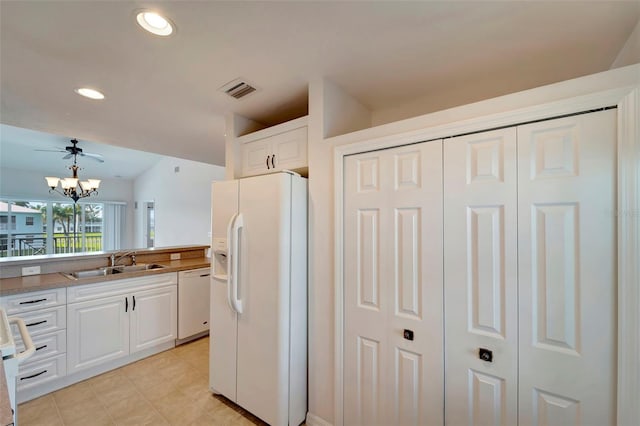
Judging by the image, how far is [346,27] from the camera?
138 cm

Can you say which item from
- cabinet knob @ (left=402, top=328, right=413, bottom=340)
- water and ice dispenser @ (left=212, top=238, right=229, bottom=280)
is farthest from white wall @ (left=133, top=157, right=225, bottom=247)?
cabinet knob @ (left=402, top=328, right=413, bottom=340)

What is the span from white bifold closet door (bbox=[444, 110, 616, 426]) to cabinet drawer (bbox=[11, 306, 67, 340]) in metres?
3.11

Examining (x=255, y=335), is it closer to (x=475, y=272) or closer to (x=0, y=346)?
(x=0, y=346)

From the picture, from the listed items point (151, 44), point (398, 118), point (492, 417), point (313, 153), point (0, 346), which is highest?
point (151, 44)

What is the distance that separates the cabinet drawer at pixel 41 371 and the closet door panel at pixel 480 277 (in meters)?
3.10

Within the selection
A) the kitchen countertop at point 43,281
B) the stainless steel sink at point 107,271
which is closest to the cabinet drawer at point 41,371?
the kitchen countertop at point 43,281

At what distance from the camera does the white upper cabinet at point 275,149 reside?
210 centimetres

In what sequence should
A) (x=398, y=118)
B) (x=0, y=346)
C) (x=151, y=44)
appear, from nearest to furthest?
1. (x=0, y=346)
2. (x=151, y=44)
3. (x=398, y=118)

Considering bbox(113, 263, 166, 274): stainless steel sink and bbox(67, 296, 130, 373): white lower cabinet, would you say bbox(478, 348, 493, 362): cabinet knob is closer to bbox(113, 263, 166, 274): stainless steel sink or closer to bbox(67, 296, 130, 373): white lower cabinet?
bbox(67, 296, 130, 373): white lower cabinet

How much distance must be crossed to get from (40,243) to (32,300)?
6447 millimetres

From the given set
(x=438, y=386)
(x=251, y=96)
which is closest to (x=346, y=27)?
(x=251, y=96)

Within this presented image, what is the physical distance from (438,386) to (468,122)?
1.43 metres

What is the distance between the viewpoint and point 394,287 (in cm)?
157

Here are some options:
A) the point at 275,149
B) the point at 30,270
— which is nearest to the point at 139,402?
the point at 30,270
